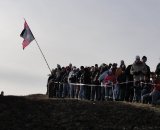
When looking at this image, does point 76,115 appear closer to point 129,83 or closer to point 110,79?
point 129,83

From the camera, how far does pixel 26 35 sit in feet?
124

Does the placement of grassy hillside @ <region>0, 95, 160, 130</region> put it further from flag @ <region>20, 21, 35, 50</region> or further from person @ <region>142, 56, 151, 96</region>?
flag @ <region>20, 21, 35, 50</region>

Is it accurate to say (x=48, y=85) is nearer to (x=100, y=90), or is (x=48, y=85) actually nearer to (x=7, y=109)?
(x=100, y=90)

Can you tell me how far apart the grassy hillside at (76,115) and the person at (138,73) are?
0.91 meters

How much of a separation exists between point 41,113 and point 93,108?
229 centimetres

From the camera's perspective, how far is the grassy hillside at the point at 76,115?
979 inches

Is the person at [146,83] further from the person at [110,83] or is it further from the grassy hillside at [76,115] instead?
the person at [110,83]

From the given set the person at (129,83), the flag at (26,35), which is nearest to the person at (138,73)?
the person at (129,83)

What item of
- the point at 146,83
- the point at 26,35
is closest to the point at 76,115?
the point at 146,83

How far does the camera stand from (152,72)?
28.7 meters

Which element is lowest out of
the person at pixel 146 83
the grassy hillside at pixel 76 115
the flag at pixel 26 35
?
the grassy hillside at pixel 76 115

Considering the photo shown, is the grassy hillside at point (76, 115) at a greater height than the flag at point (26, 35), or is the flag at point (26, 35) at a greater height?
the flag at point (26, 35)

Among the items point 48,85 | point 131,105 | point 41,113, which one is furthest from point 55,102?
point 48,85

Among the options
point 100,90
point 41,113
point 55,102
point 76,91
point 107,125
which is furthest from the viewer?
point 76,91
